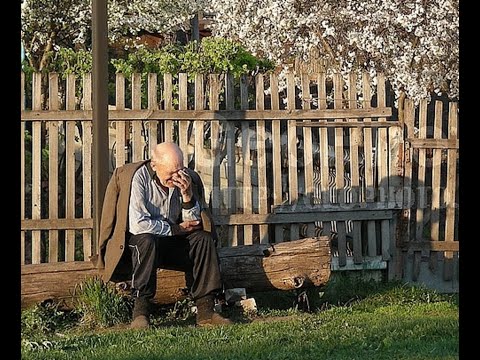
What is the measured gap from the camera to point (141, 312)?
730cm

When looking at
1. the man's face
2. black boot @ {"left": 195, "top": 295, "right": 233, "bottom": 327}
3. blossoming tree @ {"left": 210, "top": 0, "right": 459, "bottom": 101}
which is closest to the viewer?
black boot @ {"left": 195, "top": 295, "right": 233, "bottom": 327}

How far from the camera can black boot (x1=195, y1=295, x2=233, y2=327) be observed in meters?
7.37

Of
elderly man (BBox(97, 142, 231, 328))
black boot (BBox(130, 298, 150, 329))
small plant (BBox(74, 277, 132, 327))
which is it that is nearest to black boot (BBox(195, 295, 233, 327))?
elderly man (BBox(97, 142, 231, 328))

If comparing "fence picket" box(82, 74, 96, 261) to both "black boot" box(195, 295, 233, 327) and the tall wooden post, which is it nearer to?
the tall wooden post

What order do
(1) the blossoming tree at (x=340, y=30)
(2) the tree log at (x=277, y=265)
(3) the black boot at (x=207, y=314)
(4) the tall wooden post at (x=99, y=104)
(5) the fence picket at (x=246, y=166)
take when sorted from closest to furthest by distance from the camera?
(3) the black boot at (x=207, y=314)
(4) the tall wooden post at (x=99, y=104)
(2) the tree log at (x=277, y=265)
(5) the fence picket at (x=246, y=166)
(1) the blossoming tree at (x=340, y=30)

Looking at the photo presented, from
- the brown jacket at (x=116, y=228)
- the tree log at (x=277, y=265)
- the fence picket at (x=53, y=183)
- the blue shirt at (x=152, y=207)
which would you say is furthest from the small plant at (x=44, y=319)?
the fence picket at (x=53, y=183)

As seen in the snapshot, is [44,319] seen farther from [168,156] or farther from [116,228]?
[168,156]

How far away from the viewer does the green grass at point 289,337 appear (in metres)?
6.02

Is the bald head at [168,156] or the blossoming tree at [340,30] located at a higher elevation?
the blossoming tree at [340,30]

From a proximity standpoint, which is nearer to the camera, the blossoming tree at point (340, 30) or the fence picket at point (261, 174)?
the fence picket at point (261, 174)

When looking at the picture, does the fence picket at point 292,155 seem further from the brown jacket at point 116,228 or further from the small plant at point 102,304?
the small plant at point 102,304

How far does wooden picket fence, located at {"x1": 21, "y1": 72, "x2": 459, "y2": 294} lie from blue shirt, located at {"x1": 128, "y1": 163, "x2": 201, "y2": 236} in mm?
1655

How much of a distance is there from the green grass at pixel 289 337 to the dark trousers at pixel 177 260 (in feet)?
1.14

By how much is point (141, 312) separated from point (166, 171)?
3.68 ft
